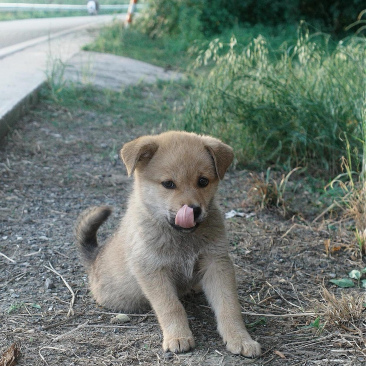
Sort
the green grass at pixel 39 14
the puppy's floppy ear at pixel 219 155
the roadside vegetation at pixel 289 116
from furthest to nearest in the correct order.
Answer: the green grass at pixel 39 14 → the roadside vegetation at pixel 289 116 → the puppy's floppy ear at pixel 219 155

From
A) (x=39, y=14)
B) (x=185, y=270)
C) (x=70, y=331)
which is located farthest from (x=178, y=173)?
(x=39, y=14)

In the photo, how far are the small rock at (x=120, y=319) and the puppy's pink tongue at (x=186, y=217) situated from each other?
73cm

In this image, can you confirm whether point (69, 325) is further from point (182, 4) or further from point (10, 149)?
point (182, 4)

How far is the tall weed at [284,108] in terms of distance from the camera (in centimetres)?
537

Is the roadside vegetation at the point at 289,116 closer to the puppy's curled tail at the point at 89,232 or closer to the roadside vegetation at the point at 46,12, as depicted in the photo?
the puppy's curled tail at the point at 89,232

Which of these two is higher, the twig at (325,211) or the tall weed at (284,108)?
the tall weed at (284,108)

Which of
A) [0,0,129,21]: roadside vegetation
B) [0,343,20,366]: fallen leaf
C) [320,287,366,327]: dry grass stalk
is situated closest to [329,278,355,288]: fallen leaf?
[320,287,366,327]: dry grass stalk

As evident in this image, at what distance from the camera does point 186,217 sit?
2967 mm

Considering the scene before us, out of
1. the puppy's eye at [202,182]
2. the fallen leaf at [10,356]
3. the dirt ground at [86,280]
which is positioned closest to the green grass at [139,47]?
the dirt ground at [86,280]

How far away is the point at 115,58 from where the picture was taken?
10.8m

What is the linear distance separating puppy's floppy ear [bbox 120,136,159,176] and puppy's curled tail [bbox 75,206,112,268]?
0.54 meters

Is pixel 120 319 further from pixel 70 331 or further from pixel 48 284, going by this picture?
pixel 48 284

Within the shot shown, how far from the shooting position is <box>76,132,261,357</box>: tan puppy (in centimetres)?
300

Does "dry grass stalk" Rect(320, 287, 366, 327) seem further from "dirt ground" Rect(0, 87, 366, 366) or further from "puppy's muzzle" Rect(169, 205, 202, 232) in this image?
"puppy's muzzle" Rect(169, 205, 202, 232)
